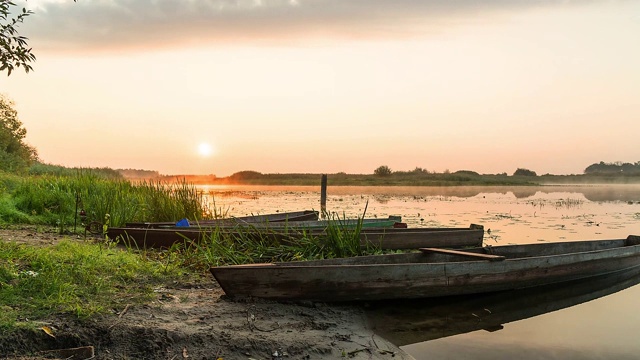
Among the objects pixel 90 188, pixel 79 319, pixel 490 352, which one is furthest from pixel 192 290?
pixel 90 188

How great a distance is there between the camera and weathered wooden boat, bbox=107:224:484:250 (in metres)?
7.41

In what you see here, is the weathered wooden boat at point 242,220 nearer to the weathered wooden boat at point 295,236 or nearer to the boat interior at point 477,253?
the weathered wooden boat at point 295,236

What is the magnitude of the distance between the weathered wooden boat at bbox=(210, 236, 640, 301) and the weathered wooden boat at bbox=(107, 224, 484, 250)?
902 millimetres

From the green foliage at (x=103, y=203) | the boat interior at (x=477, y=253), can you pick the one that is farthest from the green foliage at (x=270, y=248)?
the green foliage at (x=103, y=203)

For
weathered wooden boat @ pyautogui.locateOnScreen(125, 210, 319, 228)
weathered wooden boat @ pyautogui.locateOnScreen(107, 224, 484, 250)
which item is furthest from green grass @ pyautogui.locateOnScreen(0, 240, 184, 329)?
weathered wooden boat @ pyautogui.locateOnScreen(125, 210, 319, 228)

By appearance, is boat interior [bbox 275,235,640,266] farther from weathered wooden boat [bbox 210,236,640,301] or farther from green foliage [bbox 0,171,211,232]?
green foliage [bbox 0,171,211,232]

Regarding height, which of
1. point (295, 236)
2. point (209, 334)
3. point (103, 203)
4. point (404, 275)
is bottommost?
point (209, 334)

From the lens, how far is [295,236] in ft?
24.2

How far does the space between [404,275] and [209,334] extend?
242 centimetres

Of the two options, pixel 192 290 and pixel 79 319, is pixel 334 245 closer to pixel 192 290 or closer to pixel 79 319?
pixel 192 290

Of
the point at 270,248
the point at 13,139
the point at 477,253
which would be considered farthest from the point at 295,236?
the point at 13,139

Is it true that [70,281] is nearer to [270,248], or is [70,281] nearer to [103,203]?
[270,248]

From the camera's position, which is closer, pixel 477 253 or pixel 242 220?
pixel 477 253

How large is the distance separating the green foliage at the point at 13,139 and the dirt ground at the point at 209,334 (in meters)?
18.9
